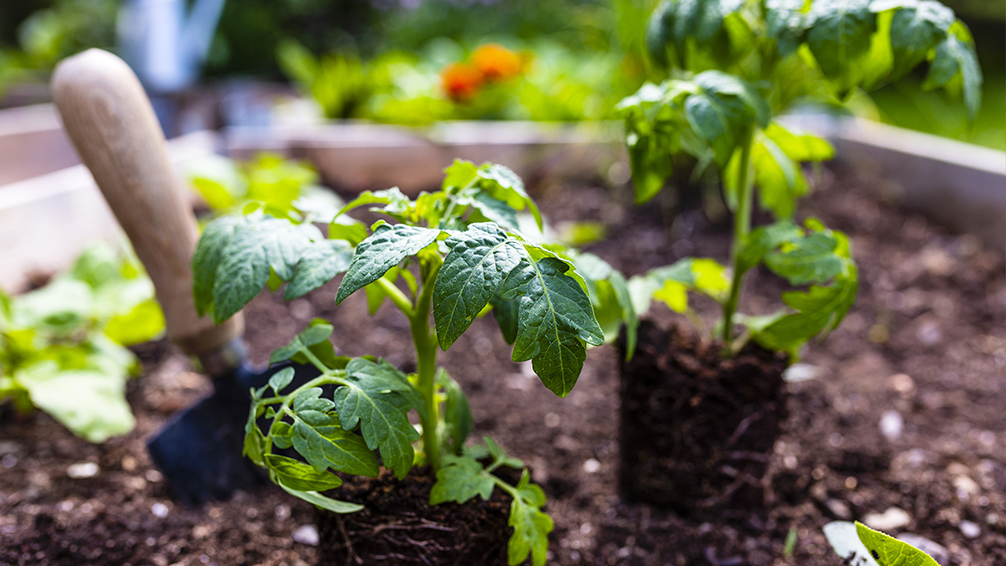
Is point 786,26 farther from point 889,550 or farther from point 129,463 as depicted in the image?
point 129,463

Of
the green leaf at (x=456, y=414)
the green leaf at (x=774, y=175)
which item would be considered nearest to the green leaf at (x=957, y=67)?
the green leaf at (x=774, y=175)

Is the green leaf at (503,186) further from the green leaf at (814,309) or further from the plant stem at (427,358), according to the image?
the green leaf at (814,309)

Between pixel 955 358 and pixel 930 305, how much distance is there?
0.85ft

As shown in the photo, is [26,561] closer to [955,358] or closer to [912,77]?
[955,358]

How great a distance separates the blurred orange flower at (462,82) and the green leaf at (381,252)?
2472mm

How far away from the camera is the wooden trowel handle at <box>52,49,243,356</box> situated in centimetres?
95

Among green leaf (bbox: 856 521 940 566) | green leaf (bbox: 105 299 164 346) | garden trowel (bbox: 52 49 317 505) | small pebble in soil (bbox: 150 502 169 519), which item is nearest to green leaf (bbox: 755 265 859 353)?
green leaf (bbox: 856 521 940 566)

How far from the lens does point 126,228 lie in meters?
1.05

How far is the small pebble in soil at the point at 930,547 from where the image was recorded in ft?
3.27

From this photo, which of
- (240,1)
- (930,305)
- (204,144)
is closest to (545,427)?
(930,305)

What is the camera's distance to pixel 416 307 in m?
0.83

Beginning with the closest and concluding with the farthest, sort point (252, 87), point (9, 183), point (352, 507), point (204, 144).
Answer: point (352, 507)
point (204, 144)
point (9, 183)
point (252, 87)

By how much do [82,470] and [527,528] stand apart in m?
0.93

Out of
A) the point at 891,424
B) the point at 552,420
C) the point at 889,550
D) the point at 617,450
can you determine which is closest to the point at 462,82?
the point at 552,420
